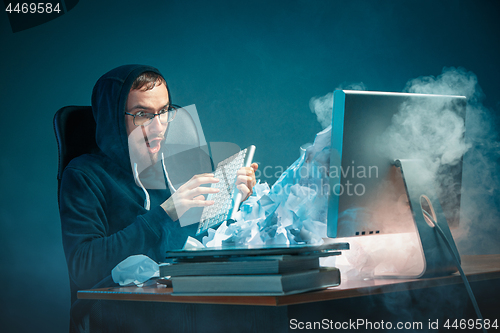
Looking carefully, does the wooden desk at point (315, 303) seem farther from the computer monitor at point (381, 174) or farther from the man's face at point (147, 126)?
the man's face at point (147, 126)

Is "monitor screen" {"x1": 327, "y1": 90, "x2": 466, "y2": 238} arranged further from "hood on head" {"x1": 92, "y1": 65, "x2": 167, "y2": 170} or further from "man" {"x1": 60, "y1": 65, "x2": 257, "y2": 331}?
"hood on head" {"x1": 92, "y1": 65, "x2": 167, "y2": 170}

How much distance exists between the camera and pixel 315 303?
2.26 feet

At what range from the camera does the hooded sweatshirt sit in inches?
53.5

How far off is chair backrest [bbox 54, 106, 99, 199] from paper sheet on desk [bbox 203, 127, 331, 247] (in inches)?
36.5

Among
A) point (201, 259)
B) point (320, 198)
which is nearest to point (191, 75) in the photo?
point (320, 198)

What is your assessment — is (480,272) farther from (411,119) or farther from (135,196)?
(135,196)

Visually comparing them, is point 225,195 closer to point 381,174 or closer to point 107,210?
point 381,174

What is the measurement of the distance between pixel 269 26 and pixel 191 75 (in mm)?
526

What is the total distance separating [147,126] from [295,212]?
3.13 feet

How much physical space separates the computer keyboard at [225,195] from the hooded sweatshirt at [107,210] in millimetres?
229

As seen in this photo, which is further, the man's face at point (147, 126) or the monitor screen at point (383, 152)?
the man's face at point (147, 126)

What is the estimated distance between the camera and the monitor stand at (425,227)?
0.82 m

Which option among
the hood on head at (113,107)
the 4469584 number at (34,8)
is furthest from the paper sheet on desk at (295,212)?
the 4469584 number at (34,8)

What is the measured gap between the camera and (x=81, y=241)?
137 centimetres
